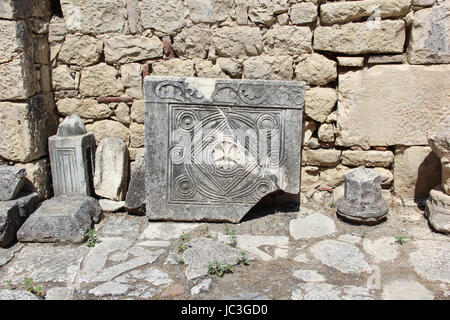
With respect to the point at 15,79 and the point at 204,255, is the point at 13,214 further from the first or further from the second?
the point at 204,255

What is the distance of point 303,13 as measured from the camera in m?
3.88

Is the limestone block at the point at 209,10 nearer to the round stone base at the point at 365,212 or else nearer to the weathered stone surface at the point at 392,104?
the weathered stone surface at the point at 392,104

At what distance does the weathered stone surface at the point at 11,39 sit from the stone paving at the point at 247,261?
5.29 ft

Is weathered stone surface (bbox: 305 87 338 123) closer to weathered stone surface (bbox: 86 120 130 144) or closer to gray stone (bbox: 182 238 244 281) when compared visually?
gray stone (bbox: 182 238 244 281)

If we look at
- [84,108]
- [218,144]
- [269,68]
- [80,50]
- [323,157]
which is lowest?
[323,157]

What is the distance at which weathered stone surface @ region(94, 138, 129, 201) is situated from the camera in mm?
4098

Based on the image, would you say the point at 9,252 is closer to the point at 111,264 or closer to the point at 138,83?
the point at 111,264

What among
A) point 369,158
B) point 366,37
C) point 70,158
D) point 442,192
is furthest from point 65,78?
point 442,192

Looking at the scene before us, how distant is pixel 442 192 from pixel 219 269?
2030 millimetres

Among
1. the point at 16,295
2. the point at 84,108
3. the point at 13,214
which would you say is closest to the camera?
the point at 16,295

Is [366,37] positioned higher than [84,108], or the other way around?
[366,37]

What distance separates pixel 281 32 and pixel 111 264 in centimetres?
243

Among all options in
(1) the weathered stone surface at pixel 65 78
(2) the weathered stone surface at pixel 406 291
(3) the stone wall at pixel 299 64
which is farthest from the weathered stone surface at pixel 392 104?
(1) the weathered stone surface at pixel 65 78

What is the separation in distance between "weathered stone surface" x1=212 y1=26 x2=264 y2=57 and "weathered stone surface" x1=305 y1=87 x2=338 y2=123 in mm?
626
